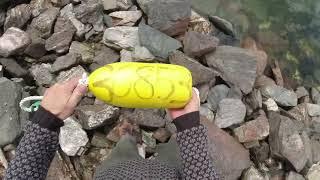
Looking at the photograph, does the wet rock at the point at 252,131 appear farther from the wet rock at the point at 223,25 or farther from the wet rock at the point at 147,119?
the wet rock at the point at 223,25

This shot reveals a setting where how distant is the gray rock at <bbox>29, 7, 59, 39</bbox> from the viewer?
436 cm

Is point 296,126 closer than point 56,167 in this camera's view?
No

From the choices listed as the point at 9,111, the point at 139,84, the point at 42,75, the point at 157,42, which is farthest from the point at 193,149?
the point at 42,75

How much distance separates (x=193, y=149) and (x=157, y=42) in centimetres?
226

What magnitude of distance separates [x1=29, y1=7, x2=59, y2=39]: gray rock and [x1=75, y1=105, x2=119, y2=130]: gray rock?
0.94m

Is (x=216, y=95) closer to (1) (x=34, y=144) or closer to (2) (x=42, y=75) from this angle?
(2) (x=42, y=75)

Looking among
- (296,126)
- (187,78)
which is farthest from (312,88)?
(187,78)

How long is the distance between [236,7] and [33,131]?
3624mm

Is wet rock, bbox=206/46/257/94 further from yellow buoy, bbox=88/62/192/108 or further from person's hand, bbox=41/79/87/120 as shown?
person's hand, bbox=41/79/87/120

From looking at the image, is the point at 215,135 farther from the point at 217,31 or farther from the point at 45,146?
the point at 45,146

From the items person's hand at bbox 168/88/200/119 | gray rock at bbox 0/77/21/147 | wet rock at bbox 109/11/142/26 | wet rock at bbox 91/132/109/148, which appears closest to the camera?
person's hand at bbox 168/88/200/119

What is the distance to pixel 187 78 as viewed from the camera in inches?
89.0

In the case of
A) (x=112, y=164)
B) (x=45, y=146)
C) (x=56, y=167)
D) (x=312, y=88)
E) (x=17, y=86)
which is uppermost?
(x=45, y=146)

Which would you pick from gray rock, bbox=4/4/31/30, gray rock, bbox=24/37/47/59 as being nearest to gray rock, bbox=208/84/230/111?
gray rock, bbox=24/37/47/59
